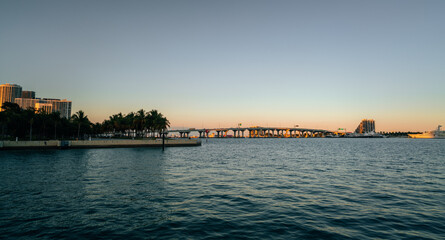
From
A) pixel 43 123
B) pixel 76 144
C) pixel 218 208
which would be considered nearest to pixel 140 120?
pixel 43 123

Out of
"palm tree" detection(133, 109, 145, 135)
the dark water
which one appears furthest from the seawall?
the dark water

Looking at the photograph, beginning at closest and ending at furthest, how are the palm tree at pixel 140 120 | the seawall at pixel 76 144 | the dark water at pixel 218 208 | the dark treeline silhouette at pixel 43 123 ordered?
the dark water at pixel 218 208 → the seawall at pixel 76 144 → the dark treeline silhouette at pixel 43 123 → the palm tree at pixel 140 120

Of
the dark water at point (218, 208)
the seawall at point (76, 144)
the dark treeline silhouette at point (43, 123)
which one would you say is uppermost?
the dark treeline silhouette at point (43, 123)

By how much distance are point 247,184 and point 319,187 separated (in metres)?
6.58

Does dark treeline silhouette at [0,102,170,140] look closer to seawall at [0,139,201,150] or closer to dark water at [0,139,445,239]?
seawall at [0,139,201,150]

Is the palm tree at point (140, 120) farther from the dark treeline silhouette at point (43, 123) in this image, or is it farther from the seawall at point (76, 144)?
the seawall at point (76, 144)

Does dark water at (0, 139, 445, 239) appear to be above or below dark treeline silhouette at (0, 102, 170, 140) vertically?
below

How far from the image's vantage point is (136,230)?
476 inches

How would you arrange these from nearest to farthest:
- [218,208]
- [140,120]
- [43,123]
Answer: [218,208], [43,123], [140,120]

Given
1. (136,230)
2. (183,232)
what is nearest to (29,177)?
(136,230)

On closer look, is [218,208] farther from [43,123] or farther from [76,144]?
[43,123]

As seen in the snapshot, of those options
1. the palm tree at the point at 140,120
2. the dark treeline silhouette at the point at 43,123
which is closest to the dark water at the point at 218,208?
the dark treeline silhouette at the point at 43,123

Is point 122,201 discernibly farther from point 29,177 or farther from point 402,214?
point 402,214

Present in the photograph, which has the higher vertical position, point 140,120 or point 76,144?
point 140,120
